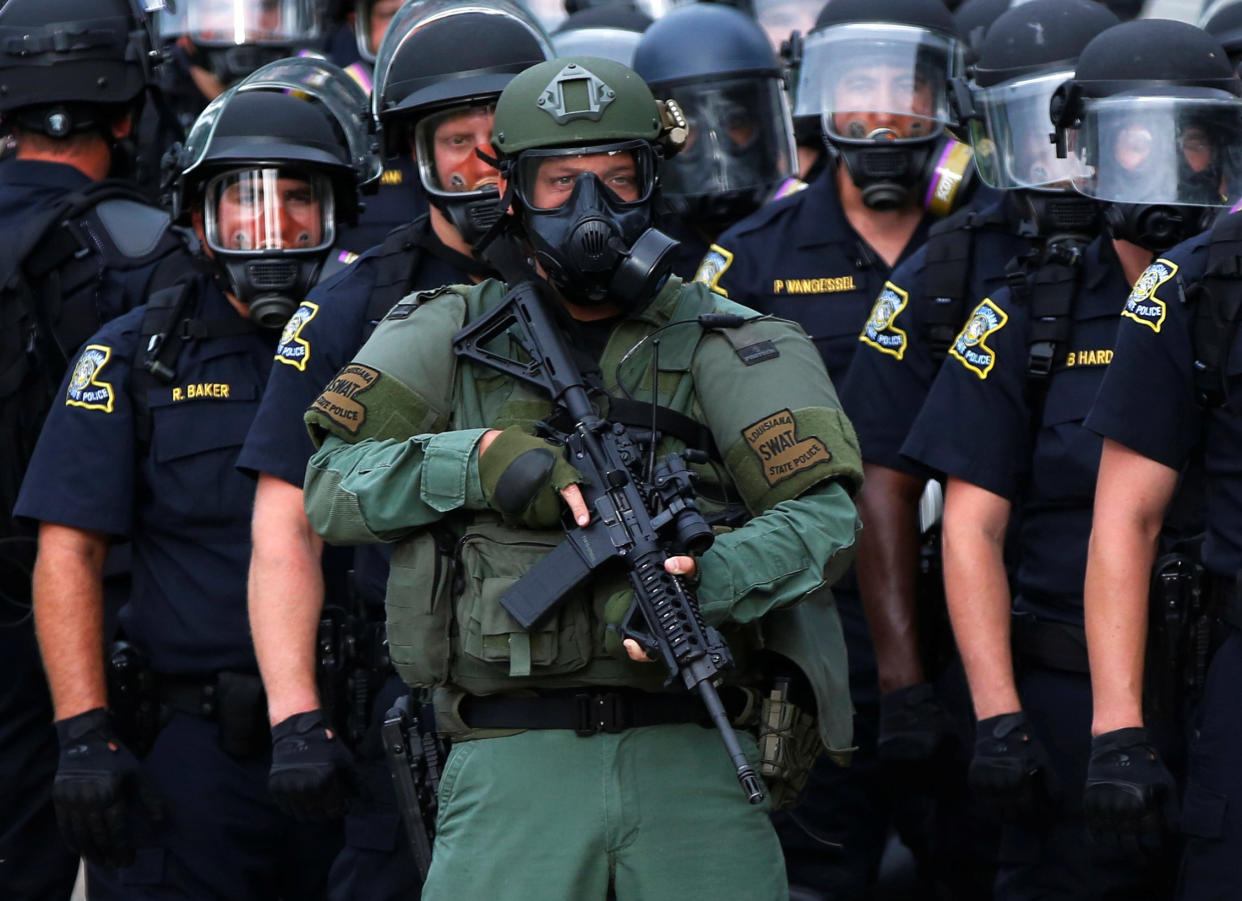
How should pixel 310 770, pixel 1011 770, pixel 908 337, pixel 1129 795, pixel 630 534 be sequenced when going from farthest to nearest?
pixel 908 337
pixel 1011 770
pixel 310 770
pixel 1129 795
pixel 630 534

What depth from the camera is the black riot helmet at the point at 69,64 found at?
5961mm

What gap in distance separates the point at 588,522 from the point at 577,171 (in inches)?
25.8

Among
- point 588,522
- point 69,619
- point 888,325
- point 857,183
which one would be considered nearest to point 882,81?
point 857,183

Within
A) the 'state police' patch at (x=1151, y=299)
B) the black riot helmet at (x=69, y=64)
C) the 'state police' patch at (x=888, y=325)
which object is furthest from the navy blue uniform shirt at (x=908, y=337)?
the black riot helmet at (x=69, y=64)

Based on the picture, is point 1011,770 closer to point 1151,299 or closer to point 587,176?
point 1151,299

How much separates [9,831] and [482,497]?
2592mm

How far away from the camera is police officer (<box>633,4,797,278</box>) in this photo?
6219 mm

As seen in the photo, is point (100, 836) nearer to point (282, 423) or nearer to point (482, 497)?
point (282, 423)

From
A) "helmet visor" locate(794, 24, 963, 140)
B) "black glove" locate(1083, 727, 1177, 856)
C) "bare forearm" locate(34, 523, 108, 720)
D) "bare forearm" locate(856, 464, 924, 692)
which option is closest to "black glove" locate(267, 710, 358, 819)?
"bare forearm" locate(34, 523, 108, 720)

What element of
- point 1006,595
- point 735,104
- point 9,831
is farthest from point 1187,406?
point 9,831

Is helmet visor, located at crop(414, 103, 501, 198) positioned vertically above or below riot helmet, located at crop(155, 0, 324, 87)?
above

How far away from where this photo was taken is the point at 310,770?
4.31 meters

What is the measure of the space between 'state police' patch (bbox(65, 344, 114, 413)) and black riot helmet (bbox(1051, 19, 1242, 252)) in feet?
7.35

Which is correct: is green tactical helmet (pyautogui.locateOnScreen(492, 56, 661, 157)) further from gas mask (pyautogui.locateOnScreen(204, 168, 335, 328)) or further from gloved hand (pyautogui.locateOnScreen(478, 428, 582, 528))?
gas mask (pyautogui.locateOnScreen(204, 168, 335, 328))
